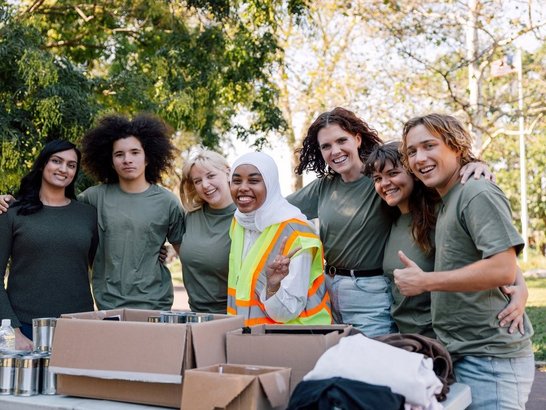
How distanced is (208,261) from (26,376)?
4.51 feet

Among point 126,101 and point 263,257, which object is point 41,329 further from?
point 126,101

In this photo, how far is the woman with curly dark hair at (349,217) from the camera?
134 inches

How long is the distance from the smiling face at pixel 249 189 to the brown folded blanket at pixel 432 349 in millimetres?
1083

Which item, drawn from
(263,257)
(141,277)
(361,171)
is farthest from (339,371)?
(141,277)

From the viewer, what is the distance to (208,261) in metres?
3.86

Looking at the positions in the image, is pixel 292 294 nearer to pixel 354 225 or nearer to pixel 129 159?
pixel 354 225

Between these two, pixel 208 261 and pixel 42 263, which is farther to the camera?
pixel 208 261

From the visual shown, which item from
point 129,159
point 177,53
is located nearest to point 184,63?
point 177,53

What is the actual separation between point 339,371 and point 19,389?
1.22 metres

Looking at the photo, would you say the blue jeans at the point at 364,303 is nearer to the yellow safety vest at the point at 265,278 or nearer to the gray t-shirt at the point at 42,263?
the yellow safety vest at the point at 265,278

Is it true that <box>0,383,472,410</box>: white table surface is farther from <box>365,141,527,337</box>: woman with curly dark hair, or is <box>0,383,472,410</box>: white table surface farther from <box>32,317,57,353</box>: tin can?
<box>365,141,527,337</box>: woman with curly dark hair

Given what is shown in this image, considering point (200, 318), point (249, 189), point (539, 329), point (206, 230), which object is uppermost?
point (249, 189)

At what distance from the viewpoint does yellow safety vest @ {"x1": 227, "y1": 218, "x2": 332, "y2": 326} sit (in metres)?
3.29

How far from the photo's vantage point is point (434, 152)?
2.86 m
